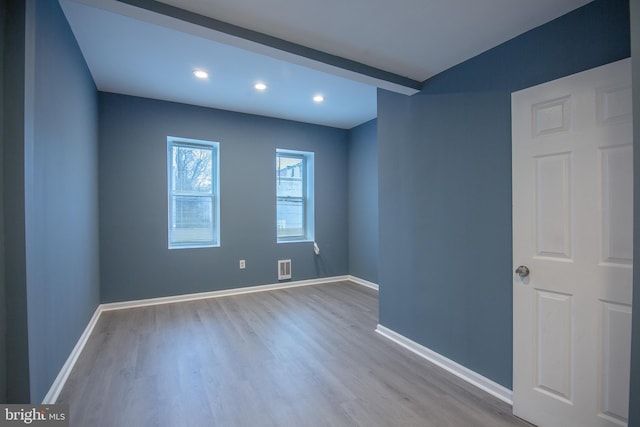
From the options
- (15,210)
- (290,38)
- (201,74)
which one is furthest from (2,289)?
(201,74)

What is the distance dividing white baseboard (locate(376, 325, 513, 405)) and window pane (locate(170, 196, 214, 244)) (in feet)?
9.49

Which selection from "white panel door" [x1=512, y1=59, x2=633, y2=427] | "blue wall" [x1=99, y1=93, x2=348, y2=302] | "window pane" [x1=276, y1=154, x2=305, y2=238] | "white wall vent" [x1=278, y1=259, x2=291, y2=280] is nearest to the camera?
"white panel door" [x1=512, y1=59, x2=633, y2=427]

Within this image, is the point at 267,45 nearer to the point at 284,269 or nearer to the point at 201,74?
the point at 201,74

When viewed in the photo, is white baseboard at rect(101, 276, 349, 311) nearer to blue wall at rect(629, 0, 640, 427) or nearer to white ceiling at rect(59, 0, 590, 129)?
white ceiling at rect(59, 0, 590, 129)

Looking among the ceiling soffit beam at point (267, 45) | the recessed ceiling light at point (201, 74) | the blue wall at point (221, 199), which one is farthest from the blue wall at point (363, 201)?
the recessed ceiling light at point (201, 74)

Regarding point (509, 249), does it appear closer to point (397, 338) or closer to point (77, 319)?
point (397, 338)

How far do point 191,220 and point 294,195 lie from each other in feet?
5.72

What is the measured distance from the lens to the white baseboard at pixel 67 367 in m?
1.90

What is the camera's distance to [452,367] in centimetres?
239

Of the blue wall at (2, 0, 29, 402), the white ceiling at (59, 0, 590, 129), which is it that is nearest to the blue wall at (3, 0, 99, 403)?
the blue wall at (2, 0, 29, 402)

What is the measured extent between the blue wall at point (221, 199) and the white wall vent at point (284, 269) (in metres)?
0.10

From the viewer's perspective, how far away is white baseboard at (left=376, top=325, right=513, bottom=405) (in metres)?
2.05

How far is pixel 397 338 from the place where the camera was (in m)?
2.93

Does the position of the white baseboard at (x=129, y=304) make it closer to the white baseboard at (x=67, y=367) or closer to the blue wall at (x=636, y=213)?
the white baseboard at (x=67, y=367)
